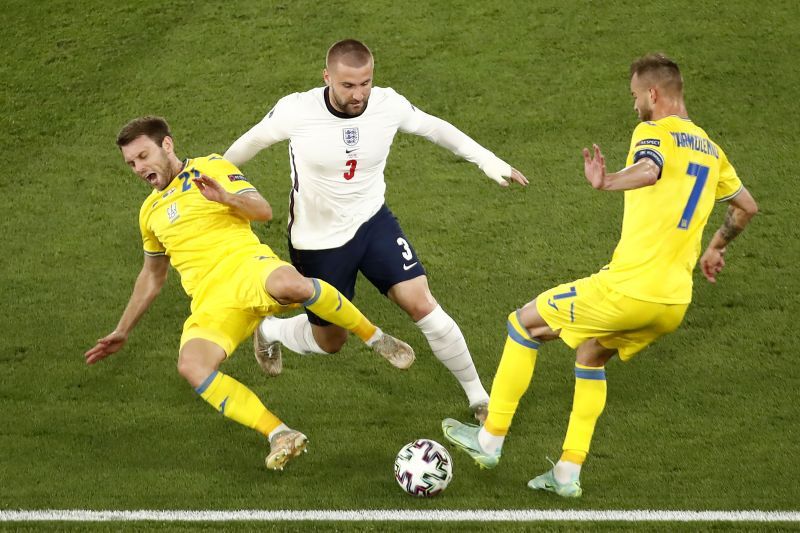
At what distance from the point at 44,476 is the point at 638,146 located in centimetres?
350

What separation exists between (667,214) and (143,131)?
2775 millimetres

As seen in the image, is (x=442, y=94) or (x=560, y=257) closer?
(x=560, y=257)

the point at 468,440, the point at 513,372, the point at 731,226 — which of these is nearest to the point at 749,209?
the point at 731,226

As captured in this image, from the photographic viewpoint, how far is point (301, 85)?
33.2 ft

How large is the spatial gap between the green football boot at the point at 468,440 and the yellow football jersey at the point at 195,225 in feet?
→ 4.78

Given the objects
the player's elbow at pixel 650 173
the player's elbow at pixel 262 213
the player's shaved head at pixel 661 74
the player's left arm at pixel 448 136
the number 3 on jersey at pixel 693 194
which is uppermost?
the player's shaved head at pixel 661 74

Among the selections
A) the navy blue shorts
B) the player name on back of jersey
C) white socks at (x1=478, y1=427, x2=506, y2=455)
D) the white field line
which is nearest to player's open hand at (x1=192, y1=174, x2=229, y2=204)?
the navy blue shorts

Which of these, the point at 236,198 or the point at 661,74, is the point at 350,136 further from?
the point at 661,74

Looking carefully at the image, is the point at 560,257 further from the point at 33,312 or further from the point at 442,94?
the point at 33,312

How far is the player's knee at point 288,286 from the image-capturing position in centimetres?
582

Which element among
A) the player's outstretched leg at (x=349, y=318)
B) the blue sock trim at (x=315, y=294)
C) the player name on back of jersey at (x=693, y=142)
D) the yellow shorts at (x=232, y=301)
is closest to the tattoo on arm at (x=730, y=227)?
the player name on back of jersey at (x=693, y=142)

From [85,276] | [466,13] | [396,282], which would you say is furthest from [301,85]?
[396,282]

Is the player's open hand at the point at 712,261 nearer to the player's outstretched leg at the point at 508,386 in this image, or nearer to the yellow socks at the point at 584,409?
the yellow socks at the point at 584,409

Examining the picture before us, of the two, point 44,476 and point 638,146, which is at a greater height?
point 638,146
